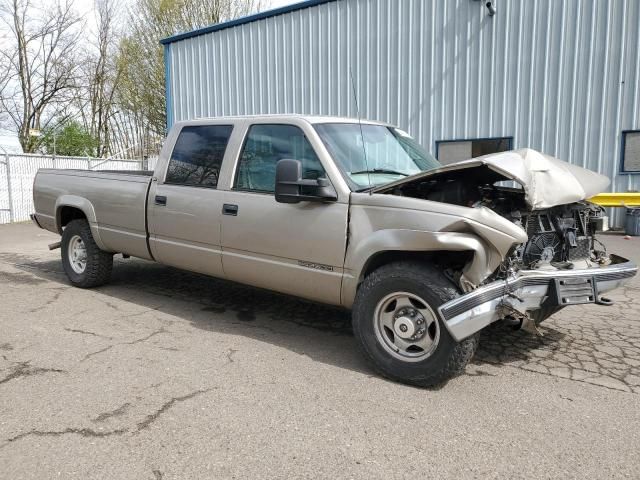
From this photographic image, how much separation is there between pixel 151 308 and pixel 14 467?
9.49 ft

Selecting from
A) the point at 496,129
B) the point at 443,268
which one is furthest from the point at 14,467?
the point at 496,129

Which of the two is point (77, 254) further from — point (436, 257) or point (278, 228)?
point (436, 257)

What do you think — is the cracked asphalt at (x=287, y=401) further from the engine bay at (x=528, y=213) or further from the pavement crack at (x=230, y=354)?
the engine bay at (x=528, y=213)

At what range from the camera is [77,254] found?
20.7 feet

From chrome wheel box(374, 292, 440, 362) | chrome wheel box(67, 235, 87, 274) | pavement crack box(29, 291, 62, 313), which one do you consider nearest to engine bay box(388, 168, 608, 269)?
chrome wheel box(374, 292, 440, 362)

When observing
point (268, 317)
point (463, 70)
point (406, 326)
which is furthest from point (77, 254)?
point (463, 70)

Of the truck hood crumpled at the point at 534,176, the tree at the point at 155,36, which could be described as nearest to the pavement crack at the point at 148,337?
the truck hood crumpled at the point at 534,176

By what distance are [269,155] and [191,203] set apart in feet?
3.15

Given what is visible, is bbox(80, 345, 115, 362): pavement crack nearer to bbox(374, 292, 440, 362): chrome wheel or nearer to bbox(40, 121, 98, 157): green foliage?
bbox(374, 292, 440, 362): chrome wheel

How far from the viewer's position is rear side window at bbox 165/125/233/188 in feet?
15.6

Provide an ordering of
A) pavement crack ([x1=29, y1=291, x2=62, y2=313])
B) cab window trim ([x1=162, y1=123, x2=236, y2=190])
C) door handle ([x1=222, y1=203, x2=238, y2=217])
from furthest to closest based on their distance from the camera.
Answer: pavement crack ([x1=29, y1=291, x2=62, y2=313]), cab window trim ([x1=162, y1=123, x2=236, y2=190]), door handle ([x1=222, y1=203, x2=238, y2=217])

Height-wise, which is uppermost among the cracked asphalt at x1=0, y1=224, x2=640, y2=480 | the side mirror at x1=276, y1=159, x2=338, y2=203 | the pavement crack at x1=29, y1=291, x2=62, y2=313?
the side mirror at x1=276, y1=159, x2=338, y2=203

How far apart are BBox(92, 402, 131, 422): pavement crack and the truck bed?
8.16 feet

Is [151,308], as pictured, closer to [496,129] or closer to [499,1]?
[496,129]
